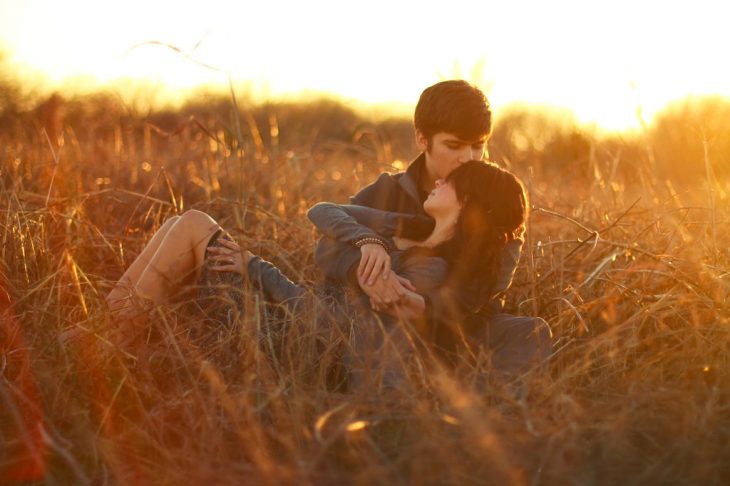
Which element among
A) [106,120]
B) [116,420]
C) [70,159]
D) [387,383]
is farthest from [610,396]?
[106,120]

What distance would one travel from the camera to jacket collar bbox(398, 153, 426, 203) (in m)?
3.29

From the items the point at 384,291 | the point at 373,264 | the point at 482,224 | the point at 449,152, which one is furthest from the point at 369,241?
the point at 449,152

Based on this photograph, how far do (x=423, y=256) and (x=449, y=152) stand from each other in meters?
0.44

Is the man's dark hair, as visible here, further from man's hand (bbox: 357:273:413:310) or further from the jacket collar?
man's hand (bbox: 357:273:413:310)

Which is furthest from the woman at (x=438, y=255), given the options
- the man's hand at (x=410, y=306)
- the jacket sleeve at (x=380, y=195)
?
the jacket sleeve at (x=380, y=195)

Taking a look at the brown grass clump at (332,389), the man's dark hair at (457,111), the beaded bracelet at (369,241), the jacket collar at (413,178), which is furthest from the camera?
the jacket collar at (413,178)

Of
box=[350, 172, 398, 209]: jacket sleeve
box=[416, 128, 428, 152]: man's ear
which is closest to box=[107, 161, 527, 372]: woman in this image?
box=[350, 172, 398, 209]: jacket sleeve

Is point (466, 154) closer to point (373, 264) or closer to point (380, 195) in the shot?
point (380, 195)

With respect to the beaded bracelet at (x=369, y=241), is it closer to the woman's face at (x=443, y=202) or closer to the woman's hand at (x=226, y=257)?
the woman's face at (x=443, y=202)

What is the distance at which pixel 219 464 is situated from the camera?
6.50 ft

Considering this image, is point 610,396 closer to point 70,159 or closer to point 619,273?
point 619,273

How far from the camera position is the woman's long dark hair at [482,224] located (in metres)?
2.90

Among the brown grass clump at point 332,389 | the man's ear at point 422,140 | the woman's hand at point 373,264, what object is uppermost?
the man's ear at point 422,140

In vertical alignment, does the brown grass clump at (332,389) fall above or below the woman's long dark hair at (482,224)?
below
